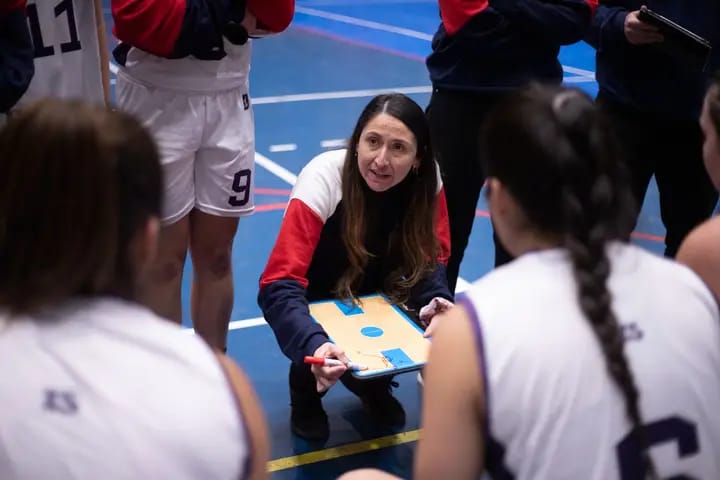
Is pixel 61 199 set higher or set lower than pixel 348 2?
higher

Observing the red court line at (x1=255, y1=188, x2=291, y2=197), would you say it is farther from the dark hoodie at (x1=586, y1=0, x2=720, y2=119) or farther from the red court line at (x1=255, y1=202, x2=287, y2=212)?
the dark hoodie at (x1=586, y1=0, x2=720, y2=119)

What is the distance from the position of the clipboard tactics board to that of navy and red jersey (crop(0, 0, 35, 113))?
110 centimetres

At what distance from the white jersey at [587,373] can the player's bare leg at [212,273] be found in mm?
1573

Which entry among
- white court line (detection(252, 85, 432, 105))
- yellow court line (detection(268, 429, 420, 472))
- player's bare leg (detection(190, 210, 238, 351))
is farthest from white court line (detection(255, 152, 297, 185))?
yellow court line (detection(268, 429, 420, 472))

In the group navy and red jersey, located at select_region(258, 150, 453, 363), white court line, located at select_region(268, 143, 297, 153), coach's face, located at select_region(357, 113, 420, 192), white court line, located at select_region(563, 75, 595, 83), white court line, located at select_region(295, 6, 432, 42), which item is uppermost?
coach's face, located at select_region(357, 113, 420, 192)

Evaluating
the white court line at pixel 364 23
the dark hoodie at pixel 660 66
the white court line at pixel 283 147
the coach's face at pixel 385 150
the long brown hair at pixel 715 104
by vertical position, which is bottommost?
the white court line at pixel 364 23

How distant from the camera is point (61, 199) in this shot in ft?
3.91

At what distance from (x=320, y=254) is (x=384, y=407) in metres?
0.56

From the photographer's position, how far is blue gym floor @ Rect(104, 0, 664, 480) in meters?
2.78

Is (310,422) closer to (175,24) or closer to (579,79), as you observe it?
(175,24)

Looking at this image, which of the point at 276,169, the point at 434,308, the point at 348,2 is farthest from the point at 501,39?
the point at 348,2

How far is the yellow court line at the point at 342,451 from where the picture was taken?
2.66 metres

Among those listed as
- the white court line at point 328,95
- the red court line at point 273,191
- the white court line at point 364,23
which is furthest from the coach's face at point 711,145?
the white court line at point 364,23

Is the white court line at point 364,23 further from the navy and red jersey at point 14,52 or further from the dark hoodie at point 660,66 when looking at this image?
the navy and red jersey at point 14,52
